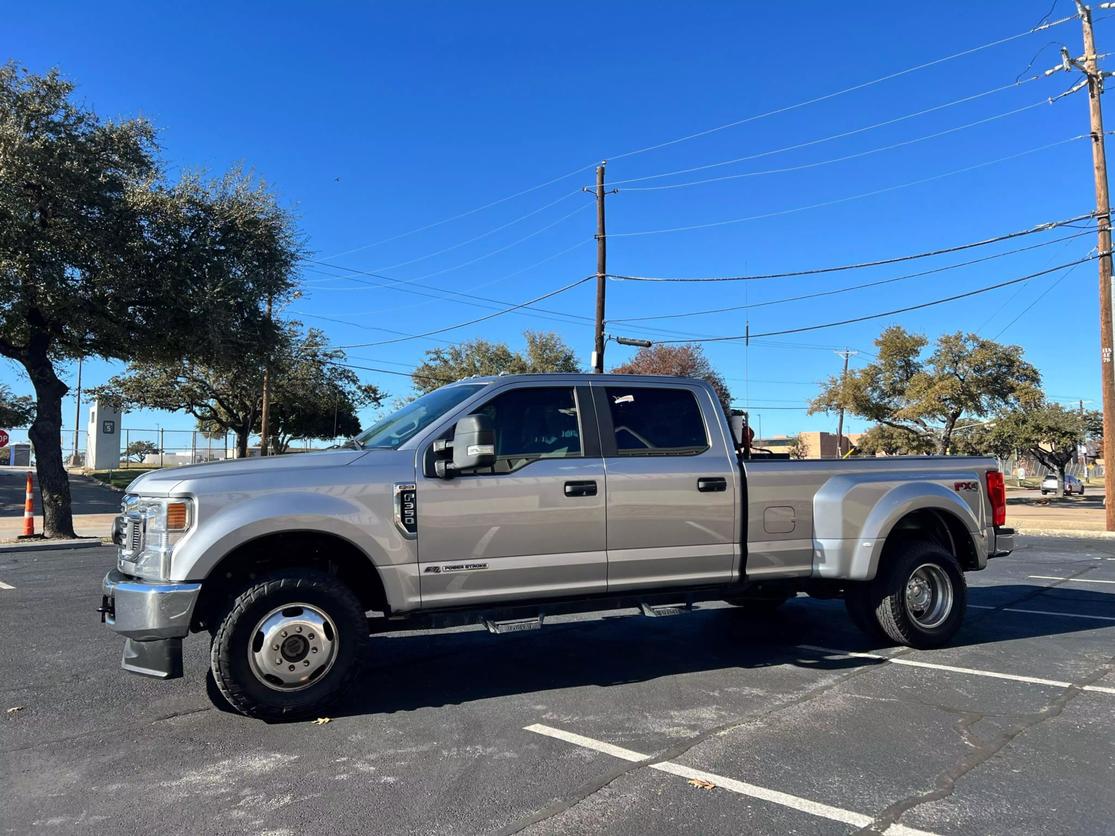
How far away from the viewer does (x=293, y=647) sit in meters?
4.57

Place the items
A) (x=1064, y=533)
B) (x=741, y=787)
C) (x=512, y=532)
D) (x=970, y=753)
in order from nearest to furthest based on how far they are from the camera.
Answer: (x=741, y=787), (x=970, y=753), (x=512, y=532), (x=1064, y=533)

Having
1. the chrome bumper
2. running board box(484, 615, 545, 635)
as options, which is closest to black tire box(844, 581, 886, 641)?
running board box(484, 615, 545, 635)

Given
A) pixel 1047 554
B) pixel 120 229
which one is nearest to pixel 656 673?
pixel 1047 554

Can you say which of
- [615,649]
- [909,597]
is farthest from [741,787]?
[909,597]

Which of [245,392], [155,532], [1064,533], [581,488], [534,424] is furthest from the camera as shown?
[245,392]

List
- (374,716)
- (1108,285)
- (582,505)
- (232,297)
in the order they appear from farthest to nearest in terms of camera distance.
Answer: (1108,285)
(232,297)
(582,505)
(374,716)

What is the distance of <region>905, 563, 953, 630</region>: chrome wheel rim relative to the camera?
6.42 metres

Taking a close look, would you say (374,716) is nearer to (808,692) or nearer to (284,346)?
(808,692)

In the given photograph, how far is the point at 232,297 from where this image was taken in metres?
15.3

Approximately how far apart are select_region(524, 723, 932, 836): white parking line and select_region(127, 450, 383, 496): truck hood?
6.36ft

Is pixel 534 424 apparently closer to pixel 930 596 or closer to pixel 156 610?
pixel 156 610

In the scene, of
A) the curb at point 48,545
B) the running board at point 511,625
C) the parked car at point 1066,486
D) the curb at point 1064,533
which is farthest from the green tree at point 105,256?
the parked car at point 1066,486

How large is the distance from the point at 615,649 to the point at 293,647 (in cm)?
282

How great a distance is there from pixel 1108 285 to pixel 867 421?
16106 millimetres
